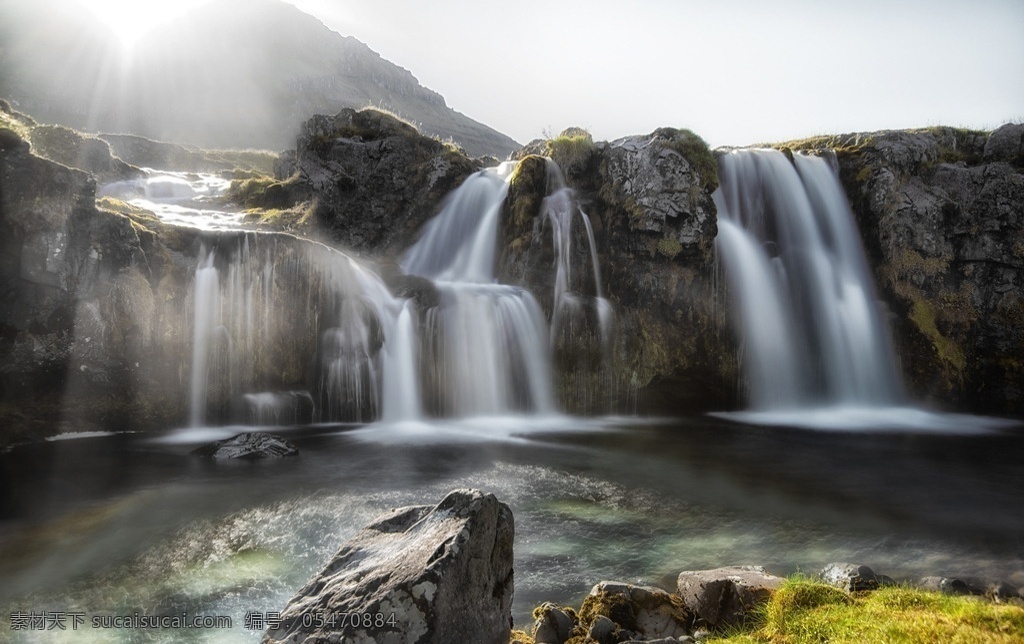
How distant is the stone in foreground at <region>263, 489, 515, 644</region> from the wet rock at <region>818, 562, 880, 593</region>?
11.0ft

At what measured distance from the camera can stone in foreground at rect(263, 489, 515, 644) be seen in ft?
11.8

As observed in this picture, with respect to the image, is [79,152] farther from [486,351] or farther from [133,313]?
[486,351]

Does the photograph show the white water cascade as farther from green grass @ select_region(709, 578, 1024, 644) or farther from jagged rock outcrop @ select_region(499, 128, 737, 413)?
green grass @ select_region(709, 578, 1024, 644)

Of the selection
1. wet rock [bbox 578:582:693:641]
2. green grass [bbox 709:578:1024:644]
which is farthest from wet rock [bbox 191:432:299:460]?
green grass [bbox 709:578:1024:644]

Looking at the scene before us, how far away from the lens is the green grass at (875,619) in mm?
3600

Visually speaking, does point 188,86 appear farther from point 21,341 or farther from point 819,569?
point 819,569

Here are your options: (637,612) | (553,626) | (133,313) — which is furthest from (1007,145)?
(133,313)

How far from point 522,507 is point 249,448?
6.33 metres

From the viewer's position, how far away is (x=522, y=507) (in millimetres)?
8750

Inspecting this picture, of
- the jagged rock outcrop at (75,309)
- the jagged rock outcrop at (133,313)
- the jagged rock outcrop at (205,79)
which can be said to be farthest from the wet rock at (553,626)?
the jagged rock outcrop at (205,79)

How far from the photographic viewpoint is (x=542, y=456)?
1195 centimetres

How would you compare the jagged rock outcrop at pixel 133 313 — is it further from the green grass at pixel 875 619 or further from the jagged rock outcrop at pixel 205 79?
the jagged rock outcrop at pixel 205 79

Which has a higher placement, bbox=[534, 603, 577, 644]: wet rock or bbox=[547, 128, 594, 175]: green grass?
bbox=[547, 128, 594, 175]: green grass

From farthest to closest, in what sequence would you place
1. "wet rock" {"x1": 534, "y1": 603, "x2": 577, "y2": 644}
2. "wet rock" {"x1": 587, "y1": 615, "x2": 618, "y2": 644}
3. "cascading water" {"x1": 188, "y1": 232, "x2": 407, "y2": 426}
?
"cascading water" {"x1": 188, "y1": 232, "x2": 407, "y2": 426} < "wet rock" {"x1": 534, "y1": 603, "x2": 577, "y2": 644} < "wet rock" {"x1": 587, "y1": 615, "x2": 618, "y2": 644}
